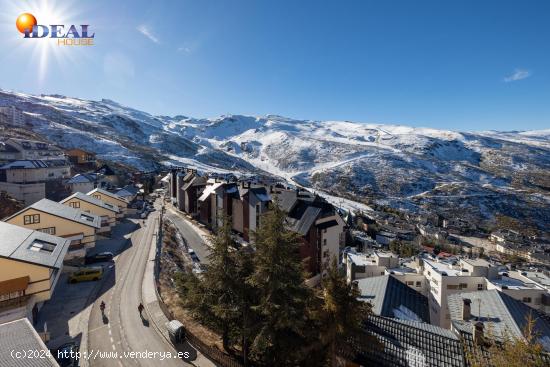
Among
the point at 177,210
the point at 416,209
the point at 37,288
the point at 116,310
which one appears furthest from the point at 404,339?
the point at 416,209

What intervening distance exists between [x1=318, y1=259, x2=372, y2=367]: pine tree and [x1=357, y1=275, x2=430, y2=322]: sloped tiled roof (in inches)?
527

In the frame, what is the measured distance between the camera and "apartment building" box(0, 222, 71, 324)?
21.3m

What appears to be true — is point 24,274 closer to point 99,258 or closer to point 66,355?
point 66,355

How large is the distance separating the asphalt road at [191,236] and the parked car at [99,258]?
12.7 meters

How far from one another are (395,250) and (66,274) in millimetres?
68584

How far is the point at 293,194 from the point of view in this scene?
41344mm

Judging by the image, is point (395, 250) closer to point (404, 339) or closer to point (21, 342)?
point (404, 339)

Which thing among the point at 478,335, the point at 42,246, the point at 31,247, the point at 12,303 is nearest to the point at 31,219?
the point at 42,246

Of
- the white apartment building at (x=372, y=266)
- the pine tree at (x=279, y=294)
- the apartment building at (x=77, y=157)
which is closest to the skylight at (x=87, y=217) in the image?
the pine tree at (x=279, y=294)

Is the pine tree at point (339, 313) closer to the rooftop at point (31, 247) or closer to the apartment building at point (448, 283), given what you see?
the rooftop at point (31, 247)

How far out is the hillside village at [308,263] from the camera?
20.3 metres

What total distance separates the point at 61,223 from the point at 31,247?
12510 millimetres

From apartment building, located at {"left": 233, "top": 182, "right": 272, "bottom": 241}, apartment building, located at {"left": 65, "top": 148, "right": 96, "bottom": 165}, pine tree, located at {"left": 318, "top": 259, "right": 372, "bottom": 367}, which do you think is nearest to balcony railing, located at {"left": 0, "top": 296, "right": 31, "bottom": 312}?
pine tree, located at {"left": 318, "top": 259, "right": 372, "bottom": 367}

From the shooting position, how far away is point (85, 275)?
31312 mm
